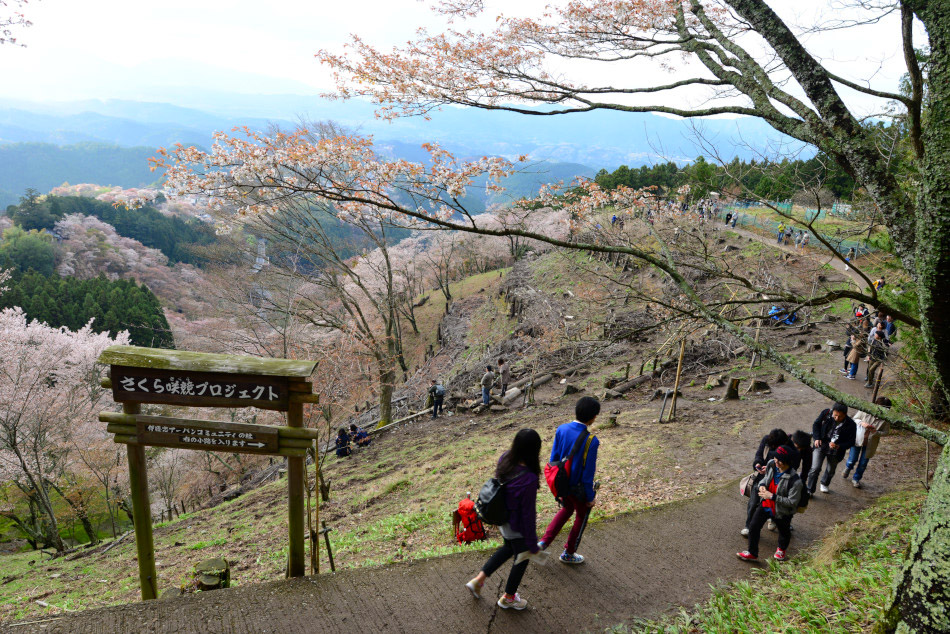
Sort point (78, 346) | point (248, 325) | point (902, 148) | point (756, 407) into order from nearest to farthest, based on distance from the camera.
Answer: point (902, 148) < point (756, 407) < point (248, 325) < point (78, 346)

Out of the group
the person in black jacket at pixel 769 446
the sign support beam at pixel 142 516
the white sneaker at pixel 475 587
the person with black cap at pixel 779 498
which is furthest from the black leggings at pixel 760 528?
the sign support beam at pixel 142 516


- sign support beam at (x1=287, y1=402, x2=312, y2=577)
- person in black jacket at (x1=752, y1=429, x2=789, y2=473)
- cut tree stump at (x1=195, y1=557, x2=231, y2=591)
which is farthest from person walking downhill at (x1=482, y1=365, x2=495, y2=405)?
cut tree stump at (x1=195, y1=557, x2=231, y2=591)

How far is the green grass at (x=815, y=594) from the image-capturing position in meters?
3.44

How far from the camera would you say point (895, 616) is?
245 cm

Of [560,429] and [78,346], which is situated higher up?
[560,429]

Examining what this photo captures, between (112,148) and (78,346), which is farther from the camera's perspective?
(112,148)

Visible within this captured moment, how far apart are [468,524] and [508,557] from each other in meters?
1.81

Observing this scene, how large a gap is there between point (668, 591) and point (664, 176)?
35461mm

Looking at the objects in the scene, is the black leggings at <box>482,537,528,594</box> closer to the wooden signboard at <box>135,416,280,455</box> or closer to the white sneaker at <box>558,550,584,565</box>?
the white sneaker at <box>558,550,584,565</box>

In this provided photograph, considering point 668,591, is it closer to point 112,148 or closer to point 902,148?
point 902,148

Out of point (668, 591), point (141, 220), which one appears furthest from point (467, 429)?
point (141, 220)

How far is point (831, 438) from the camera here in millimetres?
6168

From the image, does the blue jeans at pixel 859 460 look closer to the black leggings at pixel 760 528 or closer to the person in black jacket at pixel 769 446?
the person in black jacket at pixel 769 446

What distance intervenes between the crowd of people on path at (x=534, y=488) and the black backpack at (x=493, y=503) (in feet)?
0.10
